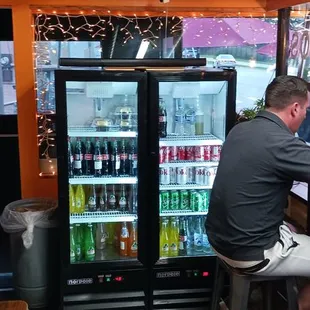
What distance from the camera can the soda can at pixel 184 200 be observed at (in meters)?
3.58

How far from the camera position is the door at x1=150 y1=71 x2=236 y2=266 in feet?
10.9

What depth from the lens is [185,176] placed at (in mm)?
3537

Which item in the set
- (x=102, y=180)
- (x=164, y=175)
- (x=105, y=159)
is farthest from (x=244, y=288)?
(x=105, y=159)

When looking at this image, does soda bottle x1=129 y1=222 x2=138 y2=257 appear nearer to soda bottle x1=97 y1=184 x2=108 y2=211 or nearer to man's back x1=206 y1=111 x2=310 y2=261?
soda bottle x1=97 y1=184 x2=108 y2=211

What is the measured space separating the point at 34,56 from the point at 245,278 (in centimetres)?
248

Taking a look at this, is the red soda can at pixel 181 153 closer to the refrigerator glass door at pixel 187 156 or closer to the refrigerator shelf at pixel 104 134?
the refrigerator glass door at pixel 187 156

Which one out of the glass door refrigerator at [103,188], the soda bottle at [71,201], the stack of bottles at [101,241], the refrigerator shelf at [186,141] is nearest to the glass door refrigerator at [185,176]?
the refrigerator shelf at [186,141]

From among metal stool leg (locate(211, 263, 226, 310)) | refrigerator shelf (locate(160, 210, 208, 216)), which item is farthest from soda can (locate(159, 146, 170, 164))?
metal stool leg (locate(211, 263, 226, 310))

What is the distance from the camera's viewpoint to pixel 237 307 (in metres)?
2.51

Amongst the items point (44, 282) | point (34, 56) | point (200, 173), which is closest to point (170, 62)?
point (200, 173)

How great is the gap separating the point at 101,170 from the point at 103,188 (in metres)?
0.20

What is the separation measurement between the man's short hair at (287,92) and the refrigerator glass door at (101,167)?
1126mm

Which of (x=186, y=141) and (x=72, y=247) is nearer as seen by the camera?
(x=186, y=141)

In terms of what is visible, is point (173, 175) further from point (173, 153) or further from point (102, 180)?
point (102, 180)
